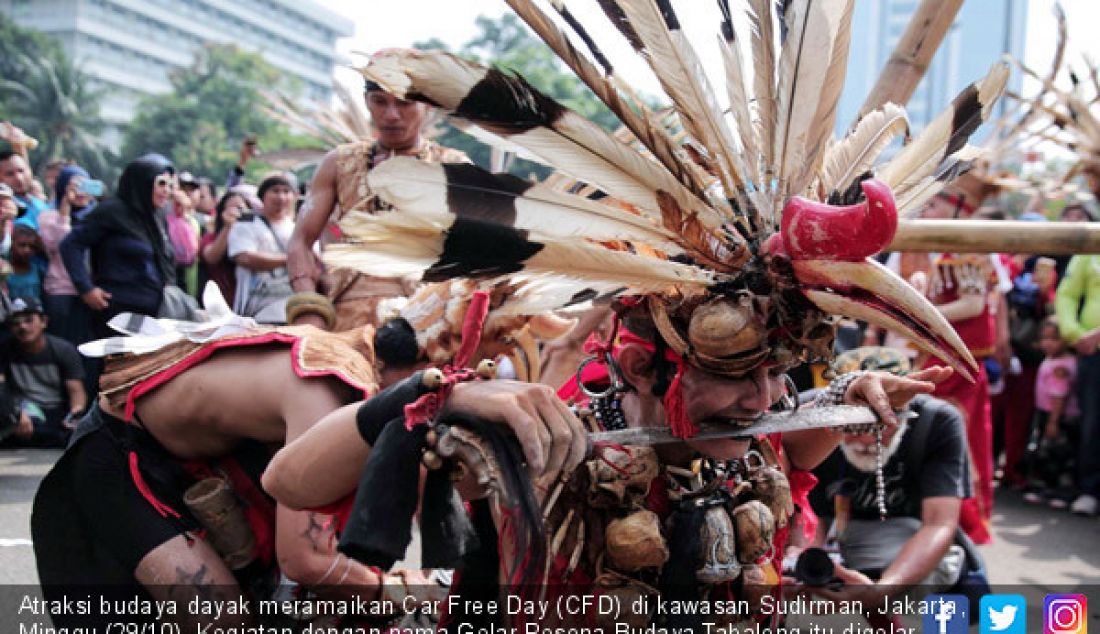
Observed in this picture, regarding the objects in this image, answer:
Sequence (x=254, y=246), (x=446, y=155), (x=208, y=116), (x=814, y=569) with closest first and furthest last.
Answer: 1. (x=814, y=569)
2. (x=446, y=155)
3. (x=254, y=246)
4. (x=208, y=116)

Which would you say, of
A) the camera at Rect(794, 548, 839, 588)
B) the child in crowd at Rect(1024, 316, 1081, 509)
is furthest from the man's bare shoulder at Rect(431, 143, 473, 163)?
the child in crowd at Rect(1024, 316, 1081, 509)

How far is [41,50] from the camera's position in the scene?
48469mm

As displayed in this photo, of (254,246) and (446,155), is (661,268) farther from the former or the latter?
(254,246)

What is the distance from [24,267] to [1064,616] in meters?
7.22

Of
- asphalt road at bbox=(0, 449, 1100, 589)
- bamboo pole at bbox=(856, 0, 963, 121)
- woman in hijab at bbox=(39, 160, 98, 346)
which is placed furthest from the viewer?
woman in hijab at bbox=(39, 160, 98, 346)

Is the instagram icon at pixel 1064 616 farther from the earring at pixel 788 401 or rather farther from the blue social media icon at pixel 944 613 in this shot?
the earring at pixel 788 401

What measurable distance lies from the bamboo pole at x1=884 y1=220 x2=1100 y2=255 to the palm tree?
4870cm

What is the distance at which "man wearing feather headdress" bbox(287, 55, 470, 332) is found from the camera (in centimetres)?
422

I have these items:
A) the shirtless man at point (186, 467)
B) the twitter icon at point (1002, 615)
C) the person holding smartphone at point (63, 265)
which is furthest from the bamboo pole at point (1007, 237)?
the person holding smartphone at point (63, 265)

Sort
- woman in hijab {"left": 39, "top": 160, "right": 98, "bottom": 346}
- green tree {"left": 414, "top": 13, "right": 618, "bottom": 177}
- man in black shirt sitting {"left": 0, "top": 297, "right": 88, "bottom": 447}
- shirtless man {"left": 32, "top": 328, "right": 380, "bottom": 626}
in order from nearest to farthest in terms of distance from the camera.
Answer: shirtless man {"left": 32, "top": 328, "right": 380, "bottom": 626}, man in black shirt sitting {"left": 0, "top": 297, "right": 88, "bottom": 447}, woman in hijab {"left": 39, "top": 160, "right": 98, "bottom": 346}, green tree {"left": 414, "top": 13, "right": 618, "bottom": 177}

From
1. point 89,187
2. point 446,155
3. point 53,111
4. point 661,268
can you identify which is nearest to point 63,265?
point 89,187

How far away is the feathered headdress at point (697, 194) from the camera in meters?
1.63

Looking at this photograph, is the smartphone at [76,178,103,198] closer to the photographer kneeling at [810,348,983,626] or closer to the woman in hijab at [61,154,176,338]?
the woman in hijab at [61,154,176,338]

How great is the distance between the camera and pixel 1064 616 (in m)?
3.83
